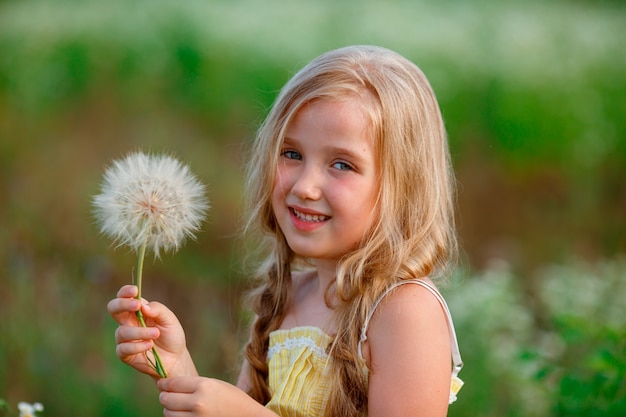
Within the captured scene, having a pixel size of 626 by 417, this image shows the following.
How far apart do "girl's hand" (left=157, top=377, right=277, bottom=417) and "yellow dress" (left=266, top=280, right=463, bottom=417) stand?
265mm

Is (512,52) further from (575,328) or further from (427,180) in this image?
(427,180)

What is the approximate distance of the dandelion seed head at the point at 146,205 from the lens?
76.9 inches

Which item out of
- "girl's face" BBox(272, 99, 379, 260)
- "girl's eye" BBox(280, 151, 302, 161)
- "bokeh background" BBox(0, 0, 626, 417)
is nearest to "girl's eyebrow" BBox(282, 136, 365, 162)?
"girl's face" BBox(272, 99, 379, 260)

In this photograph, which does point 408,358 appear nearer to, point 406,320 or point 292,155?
point 406,320

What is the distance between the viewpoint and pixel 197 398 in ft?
6.24

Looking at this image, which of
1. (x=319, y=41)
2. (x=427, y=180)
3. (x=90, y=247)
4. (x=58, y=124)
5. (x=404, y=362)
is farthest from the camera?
(x=319, y=41)

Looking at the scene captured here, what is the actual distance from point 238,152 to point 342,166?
327 cm

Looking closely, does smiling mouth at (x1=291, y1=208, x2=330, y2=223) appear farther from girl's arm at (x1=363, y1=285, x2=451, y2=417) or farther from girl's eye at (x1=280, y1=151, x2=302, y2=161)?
girl's arm at (x1=363, y1=285, x2=451, y2=417)

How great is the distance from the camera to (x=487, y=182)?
18.3 feet

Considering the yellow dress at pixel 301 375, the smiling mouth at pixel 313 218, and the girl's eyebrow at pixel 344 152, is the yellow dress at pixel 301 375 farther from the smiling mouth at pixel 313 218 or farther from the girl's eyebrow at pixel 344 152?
the girl's eyebrow at pixel 344 152

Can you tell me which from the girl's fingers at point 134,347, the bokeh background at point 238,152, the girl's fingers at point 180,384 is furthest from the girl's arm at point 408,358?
the bokeh background at point 238,152

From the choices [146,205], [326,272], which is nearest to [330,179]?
[326,272]

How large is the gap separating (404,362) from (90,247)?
310 centimetres

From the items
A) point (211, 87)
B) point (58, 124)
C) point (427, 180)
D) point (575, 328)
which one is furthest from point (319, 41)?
point (427, 180)
